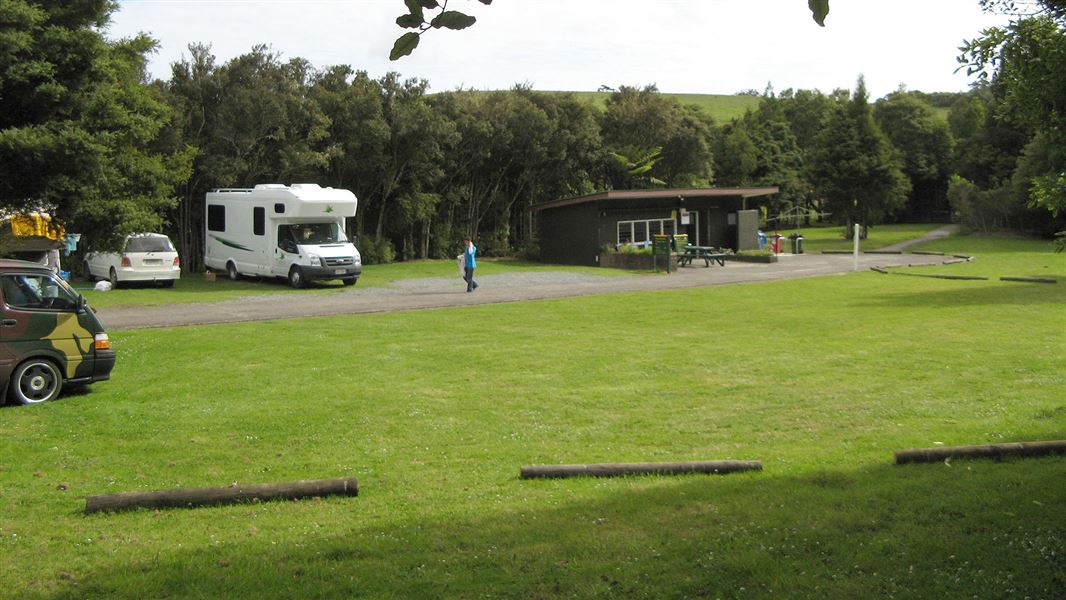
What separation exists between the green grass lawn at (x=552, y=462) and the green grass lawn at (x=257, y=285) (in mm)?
7886

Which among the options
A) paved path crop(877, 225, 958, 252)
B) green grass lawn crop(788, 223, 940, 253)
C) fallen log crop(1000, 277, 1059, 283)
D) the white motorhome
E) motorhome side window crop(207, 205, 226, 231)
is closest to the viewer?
fallen log crop(1000, 277, 1059, 283)

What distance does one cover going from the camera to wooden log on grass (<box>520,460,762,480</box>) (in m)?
7.88

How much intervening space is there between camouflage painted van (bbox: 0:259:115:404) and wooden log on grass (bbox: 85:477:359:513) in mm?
5790

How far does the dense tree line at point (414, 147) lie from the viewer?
19.8m

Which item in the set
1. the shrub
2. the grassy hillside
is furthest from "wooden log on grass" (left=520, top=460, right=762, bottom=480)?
the grassy hillside

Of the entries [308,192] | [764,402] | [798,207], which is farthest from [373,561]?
[798,207]

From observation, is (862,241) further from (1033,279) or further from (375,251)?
(375,251)

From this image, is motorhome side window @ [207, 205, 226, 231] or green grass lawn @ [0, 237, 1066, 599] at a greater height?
motorhome side window @ [207, 205, 226, 231]

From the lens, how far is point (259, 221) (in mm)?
31625

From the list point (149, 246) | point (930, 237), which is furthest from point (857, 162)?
point (149, 246)

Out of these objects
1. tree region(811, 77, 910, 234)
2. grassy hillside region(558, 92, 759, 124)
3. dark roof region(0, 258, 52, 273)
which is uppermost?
grassy hillside region(558, 92, 759, 124)

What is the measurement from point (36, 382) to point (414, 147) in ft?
99.2

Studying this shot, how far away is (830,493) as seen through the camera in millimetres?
7078

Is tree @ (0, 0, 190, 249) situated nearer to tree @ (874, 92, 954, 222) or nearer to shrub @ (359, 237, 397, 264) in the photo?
shrub @ (359, 237, 397, 264)
